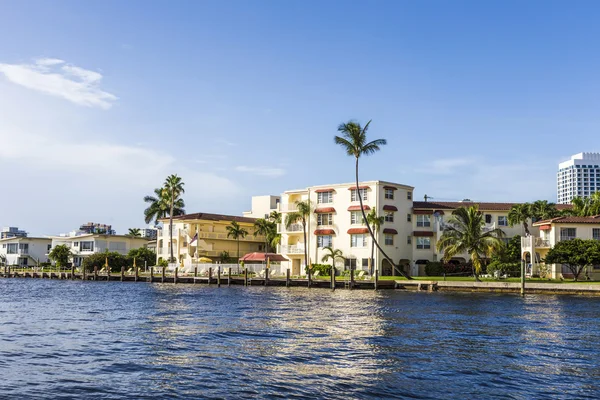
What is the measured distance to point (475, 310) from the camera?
42812 millimetres

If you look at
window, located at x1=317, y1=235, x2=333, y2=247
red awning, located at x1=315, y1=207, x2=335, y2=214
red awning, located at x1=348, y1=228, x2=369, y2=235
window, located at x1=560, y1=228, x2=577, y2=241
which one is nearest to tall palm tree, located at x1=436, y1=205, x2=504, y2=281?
window, located at x1=560, y1=228, x2=577, y2=241

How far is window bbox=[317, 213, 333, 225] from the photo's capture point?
3499 inches

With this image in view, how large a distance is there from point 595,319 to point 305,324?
1708 centimetres

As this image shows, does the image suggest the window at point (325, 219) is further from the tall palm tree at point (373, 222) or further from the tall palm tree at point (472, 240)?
the tall palm tree at point (472, 240)

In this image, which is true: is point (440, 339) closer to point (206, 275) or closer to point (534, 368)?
point (534, 368)

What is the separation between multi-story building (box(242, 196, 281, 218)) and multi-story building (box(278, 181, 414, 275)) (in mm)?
25312

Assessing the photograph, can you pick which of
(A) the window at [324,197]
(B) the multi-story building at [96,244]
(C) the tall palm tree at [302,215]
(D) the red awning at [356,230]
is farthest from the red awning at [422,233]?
(B) the multi-story building at [96,244]

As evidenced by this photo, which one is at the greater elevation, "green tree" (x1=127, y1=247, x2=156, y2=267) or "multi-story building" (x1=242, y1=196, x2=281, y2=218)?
"multi-story building" (x1=242, y1=196, x2=281, y2=218)

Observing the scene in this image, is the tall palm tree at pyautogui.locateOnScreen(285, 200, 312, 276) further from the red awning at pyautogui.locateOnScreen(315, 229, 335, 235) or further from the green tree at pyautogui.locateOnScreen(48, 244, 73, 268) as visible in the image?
the green tree at pyautogui.locateOnScreen(48, 244, 73, 268)

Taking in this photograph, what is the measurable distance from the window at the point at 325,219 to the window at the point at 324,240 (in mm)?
1846

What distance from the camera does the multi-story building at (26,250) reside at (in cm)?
13938

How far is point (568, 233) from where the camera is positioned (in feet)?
243

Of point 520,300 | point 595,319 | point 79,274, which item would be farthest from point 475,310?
point 79,274

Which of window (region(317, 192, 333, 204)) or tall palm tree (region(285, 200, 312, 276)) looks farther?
window (region(317, 192, 333, 204))
